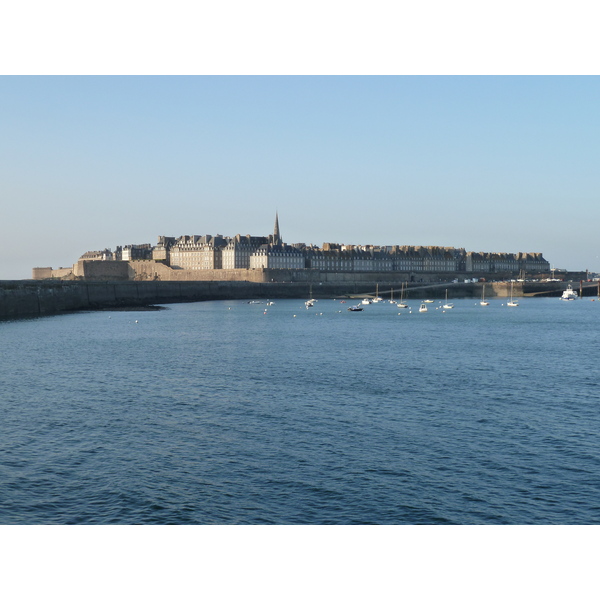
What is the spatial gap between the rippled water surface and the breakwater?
34.2 m

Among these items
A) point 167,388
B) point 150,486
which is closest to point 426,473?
point 150,486

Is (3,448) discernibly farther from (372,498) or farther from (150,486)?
(372,498)

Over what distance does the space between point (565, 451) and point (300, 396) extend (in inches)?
374

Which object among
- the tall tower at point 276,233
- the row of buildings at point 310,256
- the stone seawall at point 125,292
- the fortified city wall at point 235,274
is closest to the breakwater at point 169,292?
the stone seawall at point 125,292

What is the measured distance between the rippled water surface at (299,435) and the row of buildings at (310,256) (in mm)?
96540

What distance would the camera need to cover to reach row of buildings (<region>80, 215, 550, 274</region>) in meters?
134

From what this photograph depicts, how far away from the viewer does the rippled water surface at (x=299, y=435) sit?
520 inches

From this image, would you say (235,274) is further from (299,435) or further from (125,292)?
(299,435)

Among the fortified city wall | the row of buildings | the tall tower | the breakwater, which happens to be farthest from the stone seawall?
the tall tower

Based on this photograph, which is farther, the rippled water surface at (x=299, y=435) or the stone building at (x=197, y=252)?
the stone building at (x=197, y=252)

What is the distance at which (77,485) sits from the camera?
Result: 14.2m

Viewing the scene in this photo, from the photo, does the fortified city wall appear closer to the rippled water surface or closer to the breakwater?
the breakwater

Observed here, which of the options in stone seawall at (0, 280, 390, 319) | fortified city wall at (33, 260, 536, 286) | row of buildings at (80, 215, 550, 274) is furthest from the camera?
row of buildings at (80, 215, 550, 274)

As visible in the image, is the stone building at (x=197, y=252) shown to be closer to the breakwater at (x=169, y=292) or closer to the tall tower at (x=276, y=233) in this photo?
the tall tower at (x=276, y=233)
